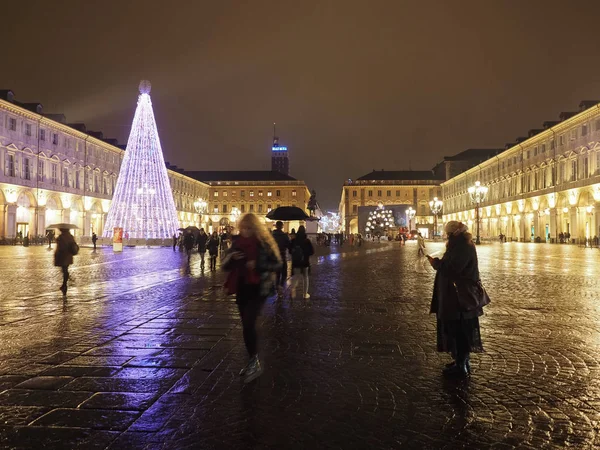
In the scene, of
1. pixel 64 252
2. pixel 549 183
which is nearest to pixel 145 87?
pixel 64 252

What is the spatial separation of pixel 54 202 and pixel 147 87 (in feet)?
79.3

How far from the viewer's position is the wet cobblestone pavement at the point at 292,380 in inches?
143

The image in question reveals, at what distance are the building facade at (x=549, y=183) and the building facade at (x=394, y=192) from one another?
32.7m

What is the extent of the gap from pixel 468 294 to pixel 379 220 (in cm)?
6426

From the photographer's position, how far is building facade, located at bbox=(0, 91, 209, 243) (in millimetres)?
43969

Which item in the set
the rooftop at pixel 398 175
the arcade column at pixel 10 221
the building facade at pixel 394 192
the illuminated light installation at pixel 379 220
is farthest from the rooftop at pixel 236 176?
the arcade column at pixel 10 221

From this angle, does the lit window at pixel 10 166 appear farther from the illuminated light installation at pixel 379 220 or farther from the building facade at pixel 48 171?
the illuminated light installation at pixel 379 220

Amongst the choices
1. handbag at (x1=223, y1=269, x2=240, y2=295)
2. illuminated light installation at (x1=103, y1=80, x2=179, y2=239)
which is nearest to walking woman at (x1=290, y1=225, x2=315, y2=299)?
handbag at (x1=223, y1=269, x2=240, y2=295)

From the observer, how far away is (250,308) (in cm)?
501

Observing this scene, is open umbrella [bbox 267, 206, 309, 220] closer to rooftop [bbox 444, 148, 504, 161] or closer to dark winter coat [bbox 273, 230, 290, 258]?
dark winter coat [bbox 273, 230, 290, 258]

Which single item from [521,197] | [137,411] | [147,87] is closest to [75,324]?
[137,411]

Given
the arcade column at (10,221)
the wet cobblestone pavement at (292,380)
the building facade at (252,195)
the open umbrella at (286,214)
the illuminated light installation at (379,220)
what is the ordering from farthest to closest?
the building facade at (252,195), the illuminated light installation at (379,220), the arcade column at (10,221), the open umbrella at (286,214), the wet cobblestone pavement at (292,380)

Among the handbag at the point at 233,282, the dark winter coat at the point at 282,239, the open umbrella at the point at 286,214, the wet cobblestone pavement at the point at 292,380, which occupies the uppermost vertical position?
the open umbrella at the point at 286,214

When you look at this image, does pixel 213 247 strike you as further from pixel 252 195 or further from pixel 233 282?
pixel 252 195
